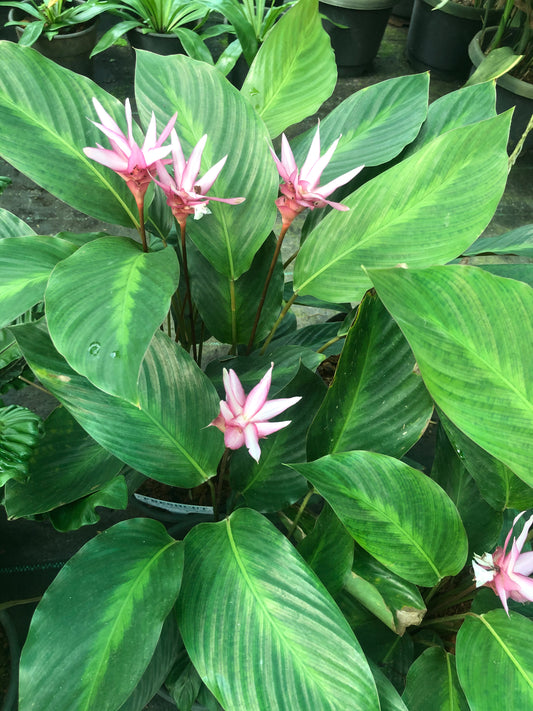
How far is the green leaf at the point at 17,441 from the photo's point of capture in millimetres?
643

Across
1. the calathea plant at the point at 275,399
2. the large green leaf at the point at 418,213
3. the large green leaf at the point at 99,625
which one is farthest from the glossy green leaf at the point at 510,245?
the large green leaf at the point at 99,625

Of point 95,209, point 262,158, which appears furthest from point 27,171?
point 262,158

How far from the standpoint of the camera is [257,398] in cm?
60

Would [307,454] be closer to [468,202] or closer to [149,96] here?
[468,202]

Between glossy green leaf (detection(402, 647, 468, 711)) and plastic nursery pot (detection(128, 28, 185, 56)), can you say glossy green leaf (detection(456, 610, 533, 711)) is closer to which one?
glossy green leaf (detection(402, 647, 468, 711))

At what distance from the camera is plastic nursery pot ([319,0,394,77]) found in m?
2.19

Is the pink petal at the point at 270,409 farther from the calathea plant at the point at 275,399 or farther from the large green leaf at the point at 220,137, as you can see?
the large green leaf at the point at 220,137

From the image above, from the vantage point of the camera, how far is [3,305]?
2.09 feet

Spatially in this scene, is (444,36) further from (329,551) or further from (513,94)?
(329,551)

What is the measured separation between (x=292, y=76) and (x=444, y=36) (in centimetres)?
178

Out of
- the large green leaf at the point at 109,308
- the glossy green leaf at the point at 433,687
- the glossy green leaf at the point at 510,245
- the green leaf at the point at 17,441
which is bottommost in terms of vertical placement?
the glossy green leaf at the point at 433,687

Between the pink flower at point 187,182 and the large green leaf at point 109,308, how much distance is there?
2.5 inches

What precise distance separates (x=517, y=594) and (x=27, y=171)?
0.74 meters

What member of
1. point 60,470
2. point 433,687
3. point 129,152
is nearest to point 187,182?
point 129,152
